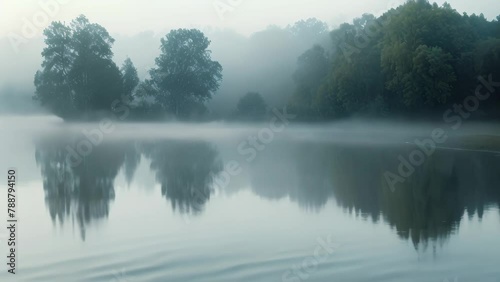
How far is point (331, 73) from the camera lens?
71375 millimetres

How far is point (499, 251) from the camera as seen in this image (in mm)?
11383

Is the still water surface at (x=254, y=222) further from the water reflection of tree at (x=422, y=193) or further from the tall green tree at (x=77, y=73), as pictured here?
the tall green tree at (x=77, y=73)

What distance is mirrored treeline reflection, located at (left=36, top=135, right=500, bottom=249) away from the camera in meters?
15.2

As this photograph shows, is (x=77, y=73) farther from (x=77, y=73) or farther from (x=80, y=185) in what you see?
(x=80, y=185)

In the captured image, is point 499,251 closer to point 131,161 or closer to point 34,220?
point 34,220

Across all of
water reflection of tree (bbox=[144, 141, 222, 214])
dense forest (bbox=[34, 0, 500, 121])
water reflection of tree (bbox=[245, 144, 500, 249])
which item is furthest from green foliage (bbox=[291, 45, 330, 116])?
water reflection of tree (bbox=[245, 144, 500, 249])

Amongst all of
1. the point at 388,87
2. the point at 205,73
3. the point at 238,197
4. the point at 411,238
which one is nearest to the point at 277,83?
the point at 205,73

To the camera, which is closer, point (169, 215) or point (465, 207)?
point (169, 215)

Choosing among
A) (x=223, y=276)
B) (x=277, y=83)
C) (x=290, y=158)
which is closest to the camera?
(x=223, y=276)

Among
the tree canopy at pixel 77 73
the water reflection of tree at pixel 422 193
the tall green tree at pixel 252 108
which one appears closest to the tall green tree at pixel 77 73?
the tree canopy at pixel 77 73

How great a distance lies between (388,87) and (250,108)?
1806 cm

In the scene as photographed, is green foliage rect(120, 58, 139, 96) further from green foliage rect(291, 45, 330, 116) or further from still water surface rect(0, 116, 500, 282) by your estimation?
still water surface rect(0, 116, 500, 282)

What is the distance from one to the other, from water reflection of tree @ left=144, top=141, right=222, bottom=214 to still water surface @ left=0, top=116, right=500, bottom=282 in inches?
2.8

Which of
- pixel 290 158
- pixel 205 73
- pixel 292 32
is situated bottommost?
pixel 290 158
